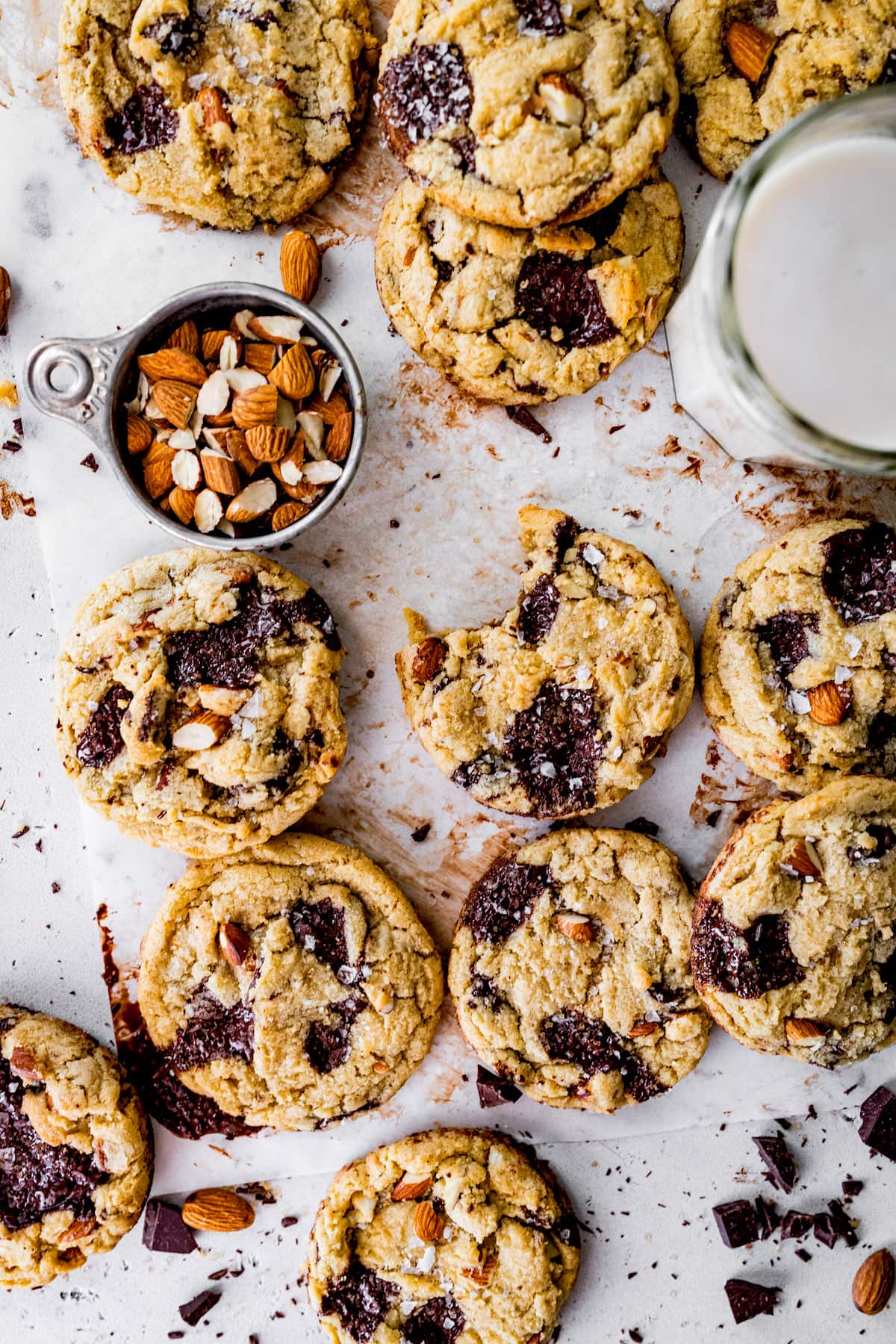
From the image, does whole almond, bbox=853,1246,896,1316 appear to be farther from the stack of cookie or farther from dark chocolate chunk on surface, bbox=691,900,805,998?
the stack of cookie

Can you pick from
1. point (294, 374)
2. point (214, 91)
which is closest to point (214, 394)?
point (294, 374)

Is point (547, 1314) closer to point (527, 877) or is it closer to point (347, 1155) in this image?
point (347, 1155)

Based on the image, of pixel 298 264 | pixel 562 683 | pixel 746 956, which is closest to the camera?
pixel 746 956

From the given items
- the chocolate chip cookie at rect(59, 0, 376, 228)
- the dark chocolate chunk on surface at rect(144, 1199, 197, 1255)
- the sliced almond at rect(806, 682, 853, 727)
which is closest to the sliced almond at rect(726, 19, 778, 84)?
the chocolate chip cookie at rect(59, 0, 376, 228)

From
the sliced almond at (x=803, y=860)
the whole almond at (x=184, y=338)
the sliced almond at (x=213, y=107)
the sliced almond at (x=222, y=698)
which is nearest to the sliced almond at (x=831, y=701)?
the sliced almond at (x=803, y=860)

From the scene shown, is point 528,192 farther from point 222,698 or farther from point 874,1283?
point 874,1283

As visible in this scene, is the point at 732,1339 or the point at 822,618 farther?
the point at 732,1339

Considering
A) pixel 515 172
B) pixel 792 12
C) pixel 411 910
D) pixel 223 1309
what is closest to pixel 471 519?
pixel 515 172
